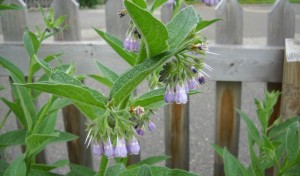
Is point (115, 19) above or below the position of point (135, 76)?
above

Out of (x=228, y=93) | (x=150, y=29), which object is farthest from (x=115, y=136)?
(x=228, y=93)

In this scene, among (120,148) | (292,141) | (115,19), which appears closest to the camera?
(120,148)

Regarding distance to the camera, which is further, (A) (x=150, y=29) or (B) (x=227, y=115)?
(B) (x=227, y=115)

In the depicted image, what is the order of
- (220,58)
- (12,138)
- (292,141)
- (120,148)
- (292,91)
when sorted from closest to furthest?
(120,148)
(292,141)
(12,138)
(292,91)
(220,58)

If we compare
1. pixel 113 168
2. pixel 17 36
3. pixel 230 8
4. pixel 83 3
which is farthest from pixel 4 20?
pixel 83 3

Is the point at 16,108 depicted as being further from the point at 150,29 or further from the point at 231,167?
the point at 150,29

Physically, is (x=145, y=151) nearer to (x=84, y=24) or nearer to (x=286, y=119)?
(x=286, y=119)

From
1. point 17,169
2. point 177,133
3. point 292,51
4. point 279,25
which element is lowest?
point 177,133

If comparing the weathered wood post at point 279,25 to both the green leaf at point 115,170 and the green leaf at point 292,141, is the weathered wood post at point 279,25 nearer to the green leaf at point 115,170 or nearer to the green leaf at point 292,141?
the green leaf at point 292,141
